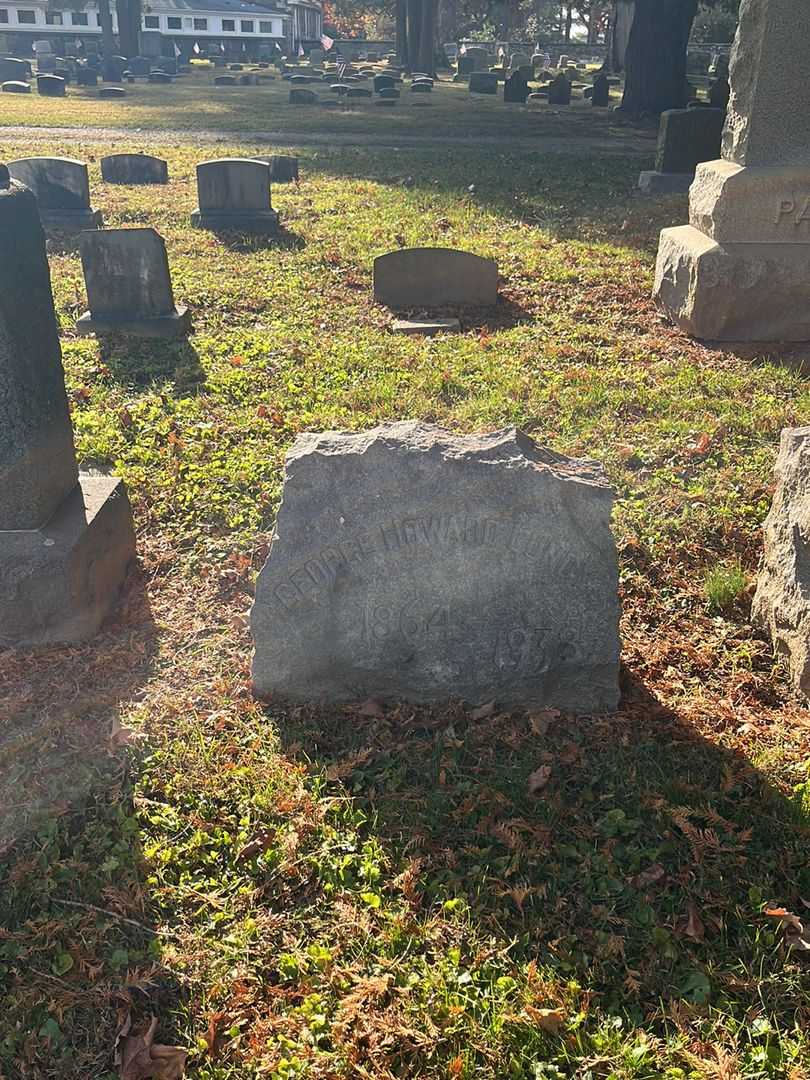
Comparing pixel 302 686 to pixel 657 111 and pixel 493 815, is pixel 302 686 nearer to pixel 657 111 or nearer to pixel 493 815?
pixel 493 815

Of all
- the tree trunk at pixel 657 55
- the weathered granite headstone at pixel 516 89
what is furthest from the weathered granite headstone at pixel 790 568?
the weathered granite headstone at pixel 516 89

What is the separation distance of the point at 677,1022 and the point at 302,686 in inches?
72.9

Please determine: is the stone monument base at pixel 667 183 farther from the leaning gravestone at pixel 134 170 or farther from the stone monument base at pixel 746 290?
the leaning gravestone at pixel 134 170

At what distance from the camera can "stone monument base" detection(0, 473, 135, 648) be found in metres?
4.07

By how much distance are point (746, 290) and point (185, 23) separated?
3024 inches

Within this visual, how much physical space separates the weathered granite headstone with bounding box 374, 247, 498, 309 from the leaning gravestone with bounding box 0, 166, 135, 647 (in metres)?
5.27

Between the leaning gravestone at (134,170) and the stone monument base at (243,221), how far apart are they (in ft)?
12.4

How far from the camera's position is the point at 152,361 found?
785cm

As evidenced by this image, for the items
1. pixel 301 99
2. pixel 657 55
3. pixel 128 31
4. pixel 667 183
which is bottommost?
pixel 667 183

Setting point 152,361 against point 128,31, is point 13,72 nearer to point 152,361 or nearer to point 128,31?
point 128,31

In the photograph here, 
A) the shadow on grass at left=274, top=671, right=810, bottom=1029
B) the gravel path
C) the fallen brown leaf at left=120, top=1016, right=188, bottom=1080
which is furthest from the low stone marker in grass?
the fallen brown leaf at left=120, top=1016, right=188, bottom=1080

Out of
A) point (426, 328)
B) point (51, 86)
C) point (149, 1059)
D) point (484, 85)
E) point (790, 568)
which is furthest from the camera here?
point (484, 85)

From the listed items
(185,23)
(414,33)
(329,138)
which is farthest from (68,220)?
(185,23)

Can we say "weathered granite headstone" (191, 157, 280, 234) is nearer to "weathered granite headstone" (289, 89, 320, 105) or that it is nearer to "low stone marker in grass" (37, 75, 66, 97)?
"weathered granite headstone" (289, 89, 320, 105)
